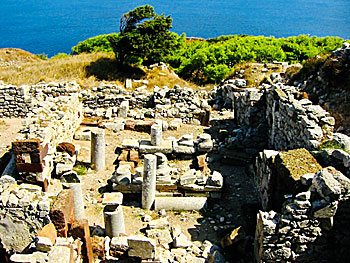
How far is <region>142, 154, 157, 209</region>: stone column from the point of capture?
8.96 m

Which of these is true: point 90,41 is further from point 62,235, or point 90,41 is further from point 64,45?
point 64,45

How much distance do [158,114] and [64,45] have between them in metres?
88.5

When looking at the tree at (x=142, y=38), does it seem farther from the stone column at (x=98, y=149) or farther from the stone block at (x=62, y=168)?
the stone block at (x=62, y=168)

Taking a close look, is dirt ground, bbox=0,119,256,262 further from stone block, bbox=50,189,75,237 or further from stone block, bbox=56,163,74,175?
stone block, bbox=50,189,75,237

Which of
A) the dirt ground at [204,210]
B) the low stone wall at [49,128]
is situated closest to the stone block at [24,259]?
the dirt ground at [204,210]

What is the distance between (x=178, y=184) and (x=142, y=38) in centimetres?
1344

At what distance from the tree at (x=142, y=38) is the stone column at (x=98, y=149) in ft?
35.5

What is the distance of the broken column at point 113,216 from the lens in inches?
306

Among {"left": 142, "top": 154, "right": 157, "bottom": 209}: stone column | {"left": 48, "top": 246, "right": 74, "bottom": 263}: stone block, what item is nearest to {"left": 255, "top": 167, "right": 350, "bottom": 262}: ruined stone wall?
{"left": 142, "top": 154, "right": 157, "bottom": 209}: stone column

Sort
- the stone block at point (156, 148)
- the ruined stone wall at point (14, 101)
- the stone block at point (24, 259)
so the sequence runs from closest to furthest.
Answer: the stone block at point (24, 259)
the stone block at point (156, 148)
the ruined stone wall at point (14, 101)

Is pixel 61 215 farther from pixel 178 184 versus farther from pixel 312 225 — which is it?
pixel 312 225

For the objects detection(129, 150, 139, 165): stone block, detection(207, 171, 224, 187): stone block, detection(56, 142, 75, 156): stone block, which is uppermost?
detection(56, 142, 75, 156): stone block

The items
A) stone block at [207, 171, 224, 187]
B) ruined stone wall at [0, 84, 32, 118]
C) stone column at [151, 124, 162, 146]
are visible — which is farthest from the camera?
ruined stone wall at [0, 84, 32, 118]

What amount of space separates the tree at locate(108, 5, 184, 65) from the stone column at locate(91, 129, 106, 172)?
10815 millimetres
